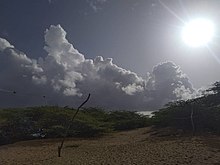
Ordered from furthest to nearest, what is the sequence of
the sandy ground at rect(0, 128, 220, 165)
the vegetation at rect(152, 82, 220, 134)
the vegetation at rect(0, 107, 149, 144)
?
the vegetation at rect(0, 107, 149, 144)
the vegetation at rect(152, 82, 220, 134)
the sandy ground at rect(0, 128, 220, 165)

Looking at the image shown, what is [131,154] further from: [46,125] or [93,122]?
[46,125]

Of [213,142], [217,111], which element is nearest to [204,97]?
[217,111]

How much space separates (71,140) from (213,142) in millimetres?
10397

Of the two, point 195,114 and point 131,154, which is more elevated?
point 195,114

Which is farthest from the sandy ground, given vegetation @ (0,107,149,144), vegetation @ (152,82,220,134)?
vegetation @ (0,107,149,144)

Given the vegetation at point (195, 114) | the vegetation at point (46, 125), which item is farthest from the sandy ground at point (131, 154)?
the vegetation at point (46, 125)

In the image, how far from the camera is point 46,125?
92.2 ft

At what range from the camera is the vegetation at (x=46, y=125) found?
27.0 meters

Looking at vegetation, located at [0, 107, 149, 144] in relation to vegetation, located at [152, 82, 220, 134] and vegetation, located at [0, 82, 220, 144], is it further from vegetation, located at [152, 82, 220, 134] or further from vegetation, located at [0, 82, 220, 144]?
vegetation, located at [152, 82, 220, 134]

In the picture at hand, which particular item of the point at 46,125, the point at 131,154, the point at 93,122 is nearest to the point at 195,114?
the point at 93,122

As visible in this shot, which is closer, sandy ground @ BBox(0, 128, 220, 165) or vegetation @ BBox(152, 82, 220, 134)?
sandy ground @ BBox(0, 128, 220, 165)

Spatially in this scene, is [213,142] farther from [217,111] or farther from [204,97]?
[204,97]

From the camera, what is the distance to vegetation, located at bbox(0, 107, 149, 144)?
27.0m

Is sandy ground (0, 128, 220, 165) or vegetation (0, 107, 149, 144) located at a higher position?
vegetation (0, 107, 149, 144)
